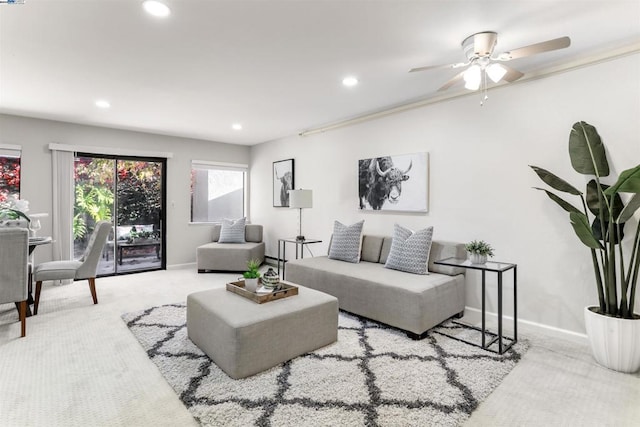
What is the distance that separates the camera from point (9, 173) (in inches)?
175

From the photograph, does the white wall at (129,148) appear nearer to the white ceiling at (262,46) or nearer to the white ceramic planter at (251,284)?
the white ceiling at (262,46)

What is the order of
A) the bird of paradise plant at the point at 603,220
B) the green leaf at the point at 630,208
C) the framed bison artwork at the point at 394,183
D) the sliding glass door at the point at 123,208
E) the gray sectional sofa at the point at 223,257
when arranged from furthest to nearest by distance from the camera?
the gray sectional sofa at the point at 223,257, the sliding glass door at the point at 123,208, the framed bison artwork at the point at 394,183, the bird of paradise plant at the point at 603,220, the green leaf at the point at 630,208

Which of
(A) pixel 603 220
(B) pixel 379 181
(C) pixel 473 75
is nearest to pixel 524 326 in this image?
(A) pixel 603 220

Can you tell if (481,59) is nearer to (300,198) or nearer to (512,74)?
(512,74)

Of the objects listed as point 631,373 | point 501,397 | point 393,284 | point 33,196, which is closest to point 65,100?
point 33,196

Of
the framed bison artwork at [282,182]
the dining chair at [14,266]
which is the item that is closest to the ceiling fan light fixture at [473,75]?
the framed bison artwork at [282,182]

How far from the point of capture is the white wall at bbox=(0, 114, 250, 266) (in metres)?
4.49

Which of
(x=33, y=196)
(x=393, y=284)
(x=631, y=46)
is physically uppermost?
(x=631, y=46)

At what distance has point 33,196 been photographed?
179 inches

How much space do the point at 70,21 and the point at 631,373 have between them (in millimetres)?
4477

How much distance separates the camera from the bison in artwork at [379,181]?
3.99 metres

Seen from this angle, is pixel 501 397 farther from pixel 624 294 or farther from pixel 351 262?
pixel 351 262

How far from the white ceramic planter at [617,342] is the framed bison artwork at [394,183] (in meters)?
1.83

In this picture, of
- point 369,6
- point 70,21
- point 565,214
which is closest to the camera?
point 369,6
